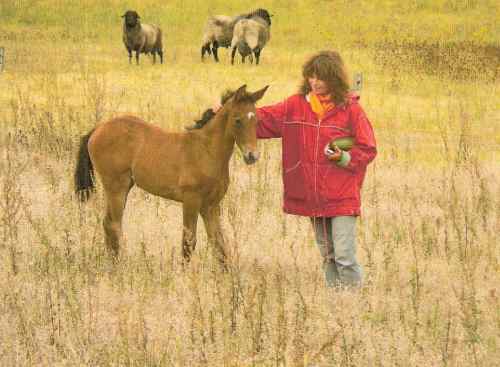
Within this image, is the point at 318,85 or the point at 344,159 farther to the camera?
the point at 318,85

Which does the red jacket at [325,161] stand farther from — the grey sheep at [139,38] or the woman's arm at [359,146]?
the grey sheep at [139,38]

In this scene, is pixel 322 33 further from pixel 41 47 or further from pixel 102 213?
pixel 102 213

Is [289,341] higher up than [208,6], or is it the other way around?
[208,6]

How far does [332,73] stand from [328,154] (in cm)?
55

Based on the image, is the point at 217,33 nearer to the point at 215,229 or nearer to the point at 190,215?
the point at 215,229

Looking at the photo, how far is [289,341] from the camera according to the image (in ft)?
17.3

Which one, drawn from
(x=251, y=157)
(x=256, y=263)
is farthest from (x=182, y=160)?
(x=256, y=263)

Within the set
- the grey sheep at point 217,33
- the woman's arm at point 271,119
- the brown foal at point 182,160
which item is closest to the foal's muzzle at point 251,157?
the brown foal at point 182,160

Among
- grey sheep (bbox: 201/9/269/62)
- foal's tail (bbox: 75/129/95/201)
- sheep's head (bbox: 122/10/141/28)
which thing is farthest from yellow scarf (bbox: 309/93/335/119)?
grey sheep (bbox: 201/9/269/62)

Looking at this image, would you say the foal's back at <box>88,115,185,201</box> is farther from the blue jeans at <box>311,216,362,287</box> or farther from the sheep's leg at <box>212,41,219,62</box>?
the sheep's leg at <box>212,41,219,62</box>

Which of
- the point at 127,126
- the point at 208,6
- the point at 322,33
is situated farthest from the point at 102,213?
the point at 208,6

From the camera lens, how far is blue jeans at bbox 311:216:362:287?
604 centimetres

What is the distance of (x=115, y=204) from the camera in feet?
22.0

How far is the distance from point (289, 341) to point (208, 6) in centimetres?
3160
